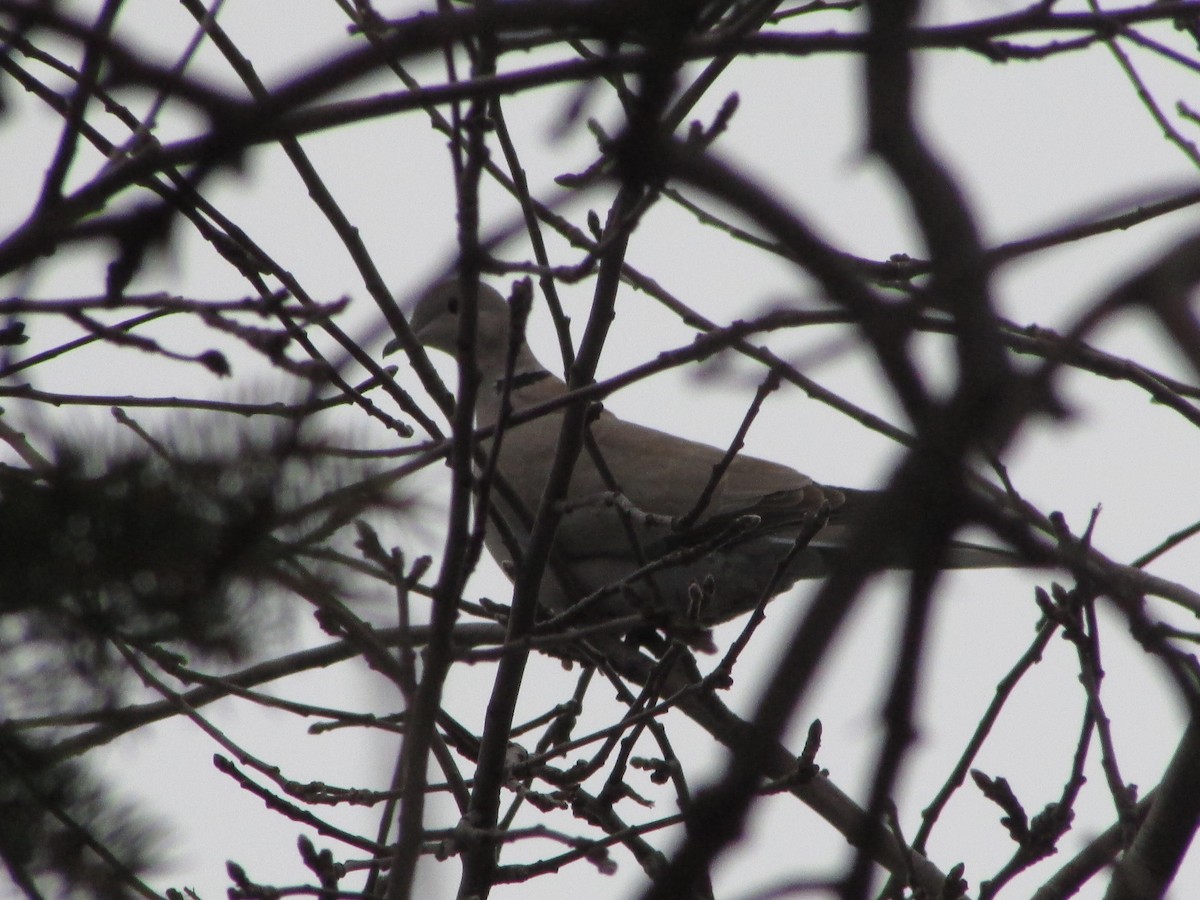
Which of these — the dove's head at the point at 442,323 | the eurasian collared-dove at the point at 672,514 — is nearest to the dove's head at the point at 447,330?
the dove's head at the point at 442,323

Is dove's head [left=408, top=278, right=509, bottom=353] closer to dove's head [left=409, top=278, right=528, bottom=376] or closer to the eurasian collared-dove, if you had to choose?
dove's head [left=409, top=278, right=528, bottom=376]

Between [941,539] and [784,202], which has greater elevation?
[784,202]

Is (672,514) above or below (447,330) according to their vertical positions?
below

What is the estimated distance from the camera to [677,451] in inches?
237

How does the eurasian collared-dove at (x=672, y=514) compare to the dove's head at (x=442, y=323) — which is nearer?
the eurasian collared-dove at (x=672, y=514)

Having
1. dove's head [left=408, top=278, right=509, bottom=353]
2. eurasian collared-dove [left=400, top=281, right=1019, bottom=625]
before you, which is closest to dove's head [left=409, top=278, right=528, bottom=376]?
dove's head [left=408, top=278, right=509, bottom=353]

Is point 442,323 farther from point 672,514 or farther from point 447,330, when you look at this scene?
point 672,514

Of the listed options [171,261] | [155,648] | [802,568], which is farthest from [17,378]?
[802,568]

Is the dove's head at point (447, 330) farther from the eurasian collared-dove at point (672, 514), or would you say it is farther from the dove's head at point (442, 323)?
the eurasian collared-dove at point (672, 514)

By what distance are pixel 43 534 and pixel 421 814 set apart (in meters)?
0.73

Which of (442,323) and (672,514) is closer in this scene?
(672,514)

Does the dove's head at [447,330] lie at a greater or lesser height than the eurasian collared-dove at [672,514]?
greater

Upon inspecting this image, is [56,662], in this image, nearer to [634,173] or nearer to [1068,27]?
[634,173]

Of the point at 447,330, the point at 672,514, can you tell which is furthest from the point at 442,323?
the point at 672,514
